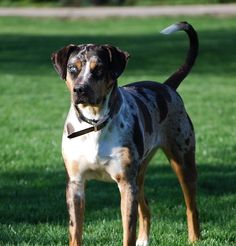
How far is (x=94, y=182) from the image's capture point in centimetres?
1041

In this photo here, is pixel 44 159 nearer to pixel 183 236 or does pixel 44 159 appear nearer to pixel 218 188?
pixel 218 188

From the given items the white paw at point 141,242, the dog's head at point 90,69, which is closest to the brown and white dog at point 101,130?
the dog's head at point 90,69

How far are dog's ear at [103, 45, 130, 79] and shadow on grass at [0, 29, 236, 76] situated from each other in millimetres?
16201

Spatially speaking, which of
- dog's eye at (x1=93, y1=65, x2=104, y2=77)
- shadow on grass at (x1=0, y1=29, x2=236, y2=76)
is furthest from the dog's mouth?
shadow on grass at (x1=0, y1=29, x2=236, y2=76)

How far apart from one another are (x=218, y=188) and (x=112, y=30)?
1069 inches

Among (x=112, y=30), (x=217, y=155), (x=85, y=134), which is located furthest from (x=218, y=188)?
(x=112, y=30)

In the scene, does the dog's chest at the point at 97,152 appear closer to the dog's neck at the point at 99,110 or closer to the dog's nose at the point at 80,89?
the dog's neck at the point at 99,110

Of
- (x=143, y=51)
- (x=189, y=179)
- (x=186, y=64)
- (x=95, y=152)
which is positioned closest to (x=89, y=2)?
(x=143, y=51)

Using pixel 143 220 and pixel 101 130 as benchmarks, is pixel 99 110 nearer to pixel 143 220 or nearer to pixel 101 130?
pixel 101 130

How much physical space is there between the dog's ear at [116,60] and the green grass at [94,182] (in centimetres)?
160

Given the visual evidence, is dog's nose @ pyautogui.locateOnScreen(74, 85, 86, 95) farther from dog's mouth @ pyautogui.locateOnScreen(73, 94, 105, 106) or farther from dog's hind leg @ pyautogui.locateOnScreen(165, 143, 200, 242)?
dog's hind leg @ pyautogui.locateOnScreen(165, 143, 200, 242)

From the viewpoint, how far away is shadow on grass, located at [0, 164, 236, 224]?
8680mm

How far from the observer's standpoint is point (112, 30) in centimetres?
3681

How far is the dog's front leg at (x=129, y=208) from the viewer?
21.7ft
